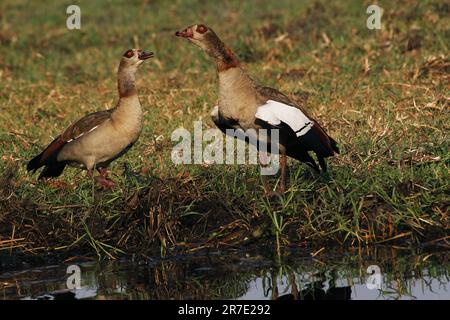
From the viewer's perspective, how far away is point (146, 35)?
13750 mm

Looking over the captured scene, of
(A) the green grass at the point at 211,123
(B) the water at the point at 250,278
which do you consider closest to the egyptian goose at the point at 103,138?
(A) the green grass at the point at 211,123

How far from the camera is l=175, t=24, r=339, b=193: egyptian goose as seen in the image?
7355mm

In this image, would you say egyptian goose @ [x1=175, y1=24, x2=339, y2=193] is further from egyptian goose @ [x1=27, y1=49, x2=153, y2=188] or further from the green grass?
egyptian goose @ [x1=27, y1=49, x2=153, y2=188]

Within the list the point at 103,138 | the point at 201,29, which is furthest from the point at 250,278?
the point at 201,29

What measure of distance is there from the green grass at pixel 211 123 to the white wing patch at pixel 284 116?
0.50 meters

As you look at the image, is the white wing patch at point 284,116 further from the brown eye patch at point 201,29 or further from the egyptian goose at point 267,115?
the brown eye patch at point 201,29

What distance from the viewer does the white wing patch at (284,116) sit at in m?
7.31

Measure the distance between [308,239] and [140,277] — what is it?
129 cm

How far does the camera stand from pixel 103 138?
7.71 meters

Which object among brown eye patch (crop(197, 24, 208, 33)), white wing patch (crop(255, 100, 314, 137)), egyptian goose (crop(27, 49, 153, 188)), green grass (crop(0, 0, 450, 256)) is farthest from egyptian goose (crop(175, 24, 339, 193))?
egyptian goose (crop(27, 49, 153, 188))

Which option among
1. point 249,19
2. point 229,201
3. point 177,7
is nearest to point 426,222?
point 229,201

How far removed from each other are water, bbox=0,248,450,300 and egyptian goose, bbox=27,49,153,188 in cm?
92

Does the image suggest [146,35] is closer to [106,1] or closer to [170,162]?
[106,1]

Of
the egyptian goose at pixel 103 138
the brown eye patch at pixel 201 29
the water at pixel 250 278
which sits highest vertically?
the brown eye patch at pixel 201 29
